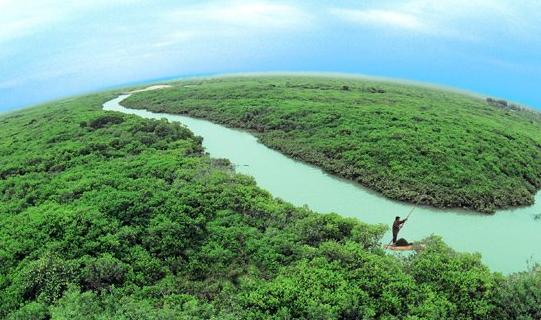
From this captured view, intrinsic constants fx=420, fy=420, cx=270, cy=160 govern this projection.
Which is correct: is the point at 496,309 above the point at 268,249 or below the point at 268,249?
below

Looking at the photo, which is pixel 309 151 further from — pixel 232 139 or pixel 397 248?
pixel 397 248

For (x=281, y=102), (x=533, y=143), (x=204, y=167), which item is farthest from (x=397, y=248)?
(x=281, y=102)

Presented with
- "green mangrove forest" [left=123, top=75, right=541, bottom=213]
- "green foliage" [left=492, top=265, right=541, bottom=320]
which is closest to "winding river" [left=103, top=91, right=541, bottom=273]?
"green mangrove forest" [left=123, top=75, right=541, bottom=213]

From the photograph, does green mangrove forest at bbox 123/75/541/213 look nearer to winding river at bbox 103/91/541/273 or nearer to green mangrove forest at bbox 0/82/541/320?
green mangrove forest at bbox 0/82/541/320

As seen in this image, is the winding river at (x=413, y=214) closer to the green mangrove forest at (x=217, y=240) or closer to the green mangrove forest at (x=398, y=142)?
the green mangrove forest at (x=398, y=142)

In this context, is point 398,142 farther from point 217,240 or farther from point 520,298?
point 520,298

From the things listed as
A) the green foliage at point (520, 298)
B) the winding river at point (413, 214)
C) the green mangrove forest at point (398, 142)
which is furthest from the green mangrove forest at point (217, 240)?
the winding river at point (413, 214)
